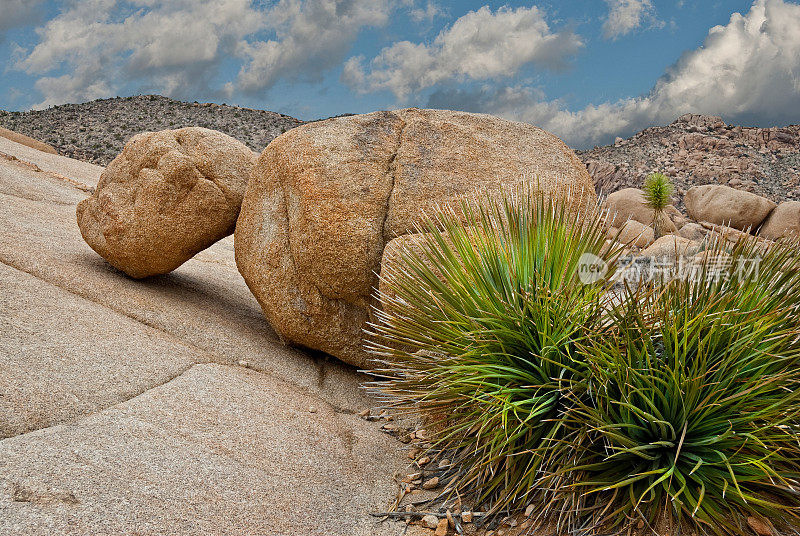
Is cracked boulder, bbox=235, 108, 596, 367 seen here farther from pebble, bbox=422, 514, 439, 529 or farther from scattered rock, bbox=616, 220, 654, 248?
pebble, bbox=422, 514, 439, 529

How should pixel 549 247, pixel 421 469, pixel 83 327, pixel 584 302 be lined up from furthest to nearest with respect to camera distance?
pixel 83 327
pixel 421 469
pixel 549 247
pixel 584 302

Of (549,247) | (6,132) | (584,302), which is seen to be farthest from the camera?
(6,132)

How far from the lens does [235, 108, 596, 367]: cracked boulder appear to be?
520 cm

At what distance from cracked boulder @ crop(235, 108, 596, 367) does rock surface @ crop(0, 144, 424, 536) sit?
68 centimetres

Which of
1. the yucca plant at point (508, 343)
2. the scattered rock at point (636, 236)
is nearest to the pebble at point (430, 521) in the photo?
the yucca plant at point (508, 343)

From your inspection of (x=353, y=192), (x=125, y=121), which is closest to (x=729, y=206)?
(x=353, y=192)

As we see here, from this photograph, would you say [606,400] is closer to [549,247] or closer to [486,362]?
[486,362]

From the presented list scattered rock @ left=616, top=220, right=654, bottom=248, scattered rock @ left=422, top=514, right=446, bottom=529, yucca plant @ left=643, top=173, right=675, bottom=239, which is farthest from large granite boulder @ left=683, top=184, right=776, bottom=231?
scattered rock @ left=422, top=514, right=446, bottom=529

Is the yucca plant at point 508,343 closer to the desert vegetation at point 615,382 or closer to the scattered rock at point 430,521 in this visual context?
the desert vegetation at point 615,382

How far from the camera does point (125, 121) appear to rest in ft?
138

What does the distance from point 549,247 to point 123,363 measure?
3.53 meters

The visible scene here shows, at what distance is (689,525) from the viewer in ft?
9.94

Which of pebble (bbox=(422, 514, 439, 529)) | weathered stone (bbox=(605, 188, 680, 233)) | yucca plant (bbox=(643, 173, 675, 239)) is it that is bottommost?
pebble (bbox=(422, 514, 439, 529))

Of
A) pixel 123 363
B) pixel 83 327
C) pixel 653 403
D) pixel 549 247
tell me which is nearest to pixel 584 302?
pixel 549 247
